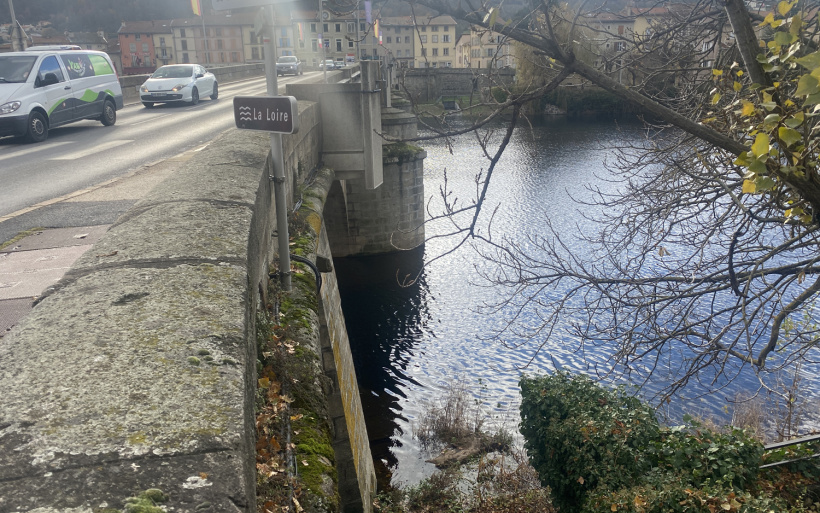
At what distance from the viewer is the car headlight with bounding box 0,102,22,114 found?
43.8 feet

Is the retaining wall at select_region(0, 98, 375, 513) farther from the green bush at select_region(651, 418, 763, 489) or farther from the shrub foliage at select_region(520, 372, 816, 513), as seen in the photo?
the green bush at select_region(651, 418, 763, 489)

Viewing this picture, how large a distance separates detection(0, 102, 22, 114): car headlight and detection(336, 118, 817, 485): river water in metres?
8.74

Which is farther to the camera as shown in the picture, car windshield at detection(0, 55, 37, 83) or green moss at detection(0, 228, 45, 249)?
car windshield at detection(0, 55, 37, 83)

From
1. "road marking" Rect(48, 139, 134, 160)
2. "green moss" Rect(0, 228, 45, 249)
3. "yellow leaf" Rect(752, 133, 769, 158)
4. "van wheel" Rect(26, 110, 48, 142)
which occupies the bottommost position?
"green moss" Rect(0, 228, 45, 249)

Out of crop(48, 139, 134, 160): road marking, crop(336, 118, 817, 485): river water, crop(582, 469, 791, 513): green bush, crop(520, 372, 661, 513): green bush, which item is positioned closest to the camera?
crop(582, 469, 791, 513): green bush

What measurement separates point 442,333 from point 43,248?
1156 cm

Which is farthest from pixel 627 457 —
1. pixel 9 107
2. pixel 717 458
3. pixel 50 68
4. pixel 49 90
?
pixel 50 68

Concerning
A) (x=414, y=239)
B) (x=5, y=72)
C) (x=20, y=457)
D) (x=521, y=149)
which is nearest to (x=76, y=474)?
(x=20, y=457)

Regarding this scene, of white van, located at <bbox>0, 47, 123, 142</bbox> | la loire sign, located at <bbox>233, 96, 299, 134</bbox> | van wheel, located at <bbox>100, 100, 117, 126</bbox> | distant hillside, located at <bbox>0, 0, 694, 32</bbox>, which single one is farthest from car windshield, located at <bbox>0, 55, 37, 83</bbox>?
distant hillside, located at <bbox>0, 0, 694, 32</bbox>

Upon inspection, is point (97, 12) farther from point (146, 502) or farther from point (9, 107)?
point (146, 502)

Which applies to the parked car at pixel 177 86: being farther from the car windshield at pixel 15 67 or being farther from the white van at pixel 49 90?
the car windshield at pixel 15 67

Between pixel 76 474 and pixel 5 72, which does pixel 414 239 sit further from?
pixel 76 474

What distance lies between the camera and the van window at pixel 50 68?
46.6 ft

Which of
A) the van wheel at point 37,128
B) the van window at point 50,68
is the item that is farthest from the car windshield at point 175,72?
the van wheel at point 37,128
